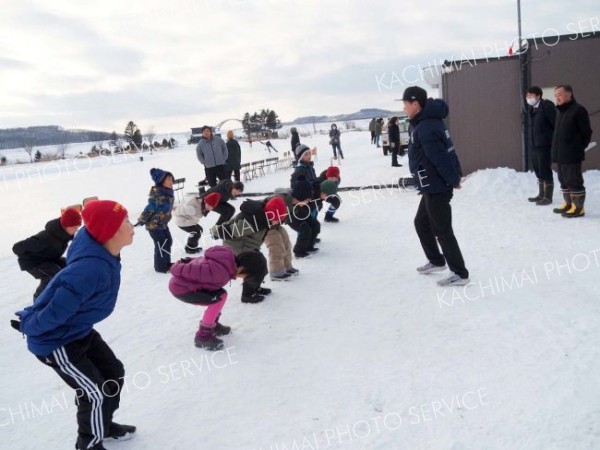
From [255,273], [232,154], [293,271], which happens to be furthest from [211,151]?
[255,273]

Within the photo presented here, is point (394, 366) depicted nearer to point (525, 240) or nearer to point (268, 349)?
point (268, 349)

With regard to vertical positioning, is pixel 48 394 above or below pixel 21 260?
below

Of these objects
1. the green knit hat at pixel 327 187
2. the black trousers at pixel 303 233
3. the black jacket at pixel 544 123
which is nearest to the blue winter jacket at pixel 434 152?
the black trousers at pixel 303 233

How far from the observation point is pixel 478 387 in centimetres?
309

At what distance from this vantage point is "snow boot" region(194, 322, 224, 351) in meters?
3.95

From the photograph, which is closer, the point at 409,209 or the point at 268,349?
the point at 268,349

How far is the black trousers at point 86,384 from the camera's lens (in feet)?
8.68

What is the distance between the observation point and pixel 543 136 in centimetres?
789

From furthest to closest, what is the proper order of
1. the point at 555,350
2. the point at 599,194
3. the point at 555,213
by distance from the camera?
1. the point at 599,194
2. the point at 555,213
3. the point at 555,350

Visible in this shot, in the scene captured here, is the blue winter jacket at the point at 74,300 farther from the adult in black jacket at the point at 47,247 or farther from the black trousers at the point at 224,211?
the black trousers at the point at 224,211

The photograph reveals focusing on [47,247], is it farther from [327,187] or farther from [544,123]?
[544,123]

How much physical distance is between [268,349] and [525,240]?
13.4ft

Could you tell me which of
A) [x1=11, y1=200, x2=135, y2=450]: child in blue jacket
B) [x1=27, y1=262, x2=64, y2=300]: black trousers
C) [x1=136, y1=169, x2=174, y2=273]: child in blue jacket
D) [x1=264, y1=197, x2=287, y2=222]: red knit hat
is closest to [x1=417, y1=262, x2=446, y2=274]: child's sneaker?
[x1=264, y1=197, x2=287, y2=222]: red knit hat

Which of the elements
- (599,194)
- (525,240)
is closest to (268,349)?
(525,240)
